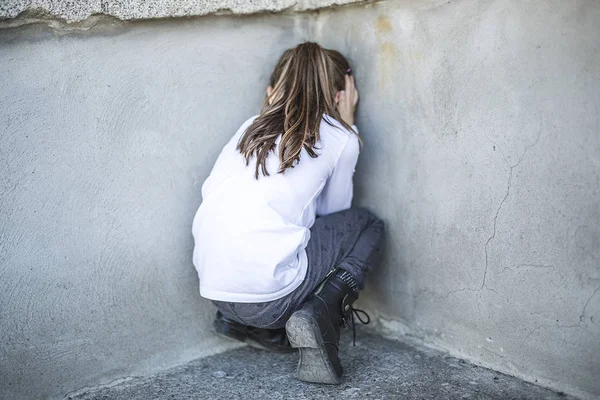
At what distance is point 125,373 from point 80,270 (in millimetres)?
433

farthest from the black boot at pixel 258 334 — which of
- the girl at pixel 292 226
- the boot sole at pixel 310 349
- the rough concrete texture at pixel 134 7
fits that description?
the rough concrete texture at pixel 134 7

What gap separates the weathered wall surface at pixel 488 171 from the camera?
6.50 feet

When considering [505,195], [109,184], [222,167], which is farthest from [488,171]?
[109,184]

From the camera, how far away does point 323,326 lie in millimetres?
2223

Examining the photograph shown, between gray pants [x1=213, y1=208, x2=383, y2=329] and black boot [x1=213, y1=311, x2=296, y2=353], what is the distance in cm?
10

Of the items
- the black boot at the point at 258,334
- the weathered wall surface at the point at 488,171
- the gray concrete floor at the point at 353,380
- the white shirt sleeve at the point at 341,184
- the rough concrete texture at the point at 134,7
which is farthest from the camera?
the black boot at the point at 258,334

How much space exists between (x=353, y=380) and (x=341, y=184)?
2.39 ft

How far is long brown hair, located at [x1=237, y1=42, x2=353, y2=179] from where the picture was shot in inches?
90.1

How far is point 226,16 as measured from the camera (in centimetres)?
254

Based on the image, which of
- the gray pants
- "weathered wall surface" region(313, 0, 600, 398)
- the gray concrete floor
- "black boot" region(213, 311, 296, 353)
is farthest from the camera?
"black boot" region(213, 311, 296, 353)

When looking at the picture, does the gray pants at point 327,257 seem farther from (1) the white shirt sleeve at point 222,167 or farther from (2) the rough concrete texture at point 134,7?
(2) the rough concrete texture at point 134,7

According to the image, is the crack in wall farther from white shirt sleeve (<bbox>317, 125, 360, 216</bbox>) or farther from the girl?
white shirt sleeve (<bbox>317, 125, 360, 216</bbox>)

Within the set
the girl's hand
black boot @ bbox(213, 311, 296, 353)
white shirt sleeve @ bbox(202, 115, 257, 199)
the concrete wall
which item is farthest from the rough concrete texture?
black boot @ bbox(213, 311, 296, 353)

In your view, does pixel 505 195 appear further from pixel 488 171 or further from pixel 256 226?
pixel 256 226
